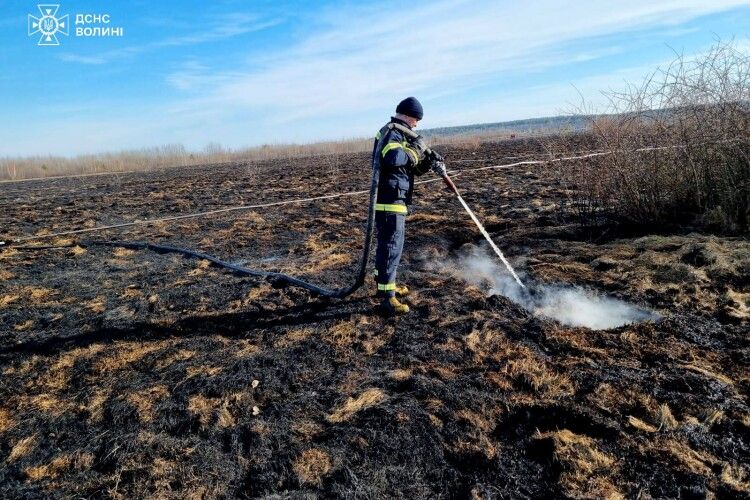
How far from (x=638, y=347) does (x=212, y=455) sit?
3.09 meters

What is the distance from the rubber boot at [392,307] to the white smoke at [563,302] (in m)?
1.15

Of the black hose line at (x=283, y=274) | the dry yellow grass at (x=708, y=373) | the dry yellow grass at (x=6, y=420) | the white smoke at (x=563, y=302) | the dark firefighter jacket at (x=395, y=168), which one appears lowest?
the dry yellow grass at (x=6, y=420)

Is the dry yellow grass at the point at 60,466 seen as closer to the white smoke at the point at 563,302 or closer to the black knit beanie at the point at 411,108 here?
the black knit beanie at the point at 411,108

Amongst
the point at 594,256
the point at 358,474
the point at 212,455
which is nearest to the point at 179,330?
the point at 212,455

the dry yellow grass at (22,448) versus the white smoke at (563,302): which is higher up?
the white smoke at (563,302)

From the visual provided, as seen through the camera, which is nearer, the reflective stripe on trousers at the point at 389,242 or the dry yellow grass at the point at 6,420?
the dry yellow grass at the point at 6,420

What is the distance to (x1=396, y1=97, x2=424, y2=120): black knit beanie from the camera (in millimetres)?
4285

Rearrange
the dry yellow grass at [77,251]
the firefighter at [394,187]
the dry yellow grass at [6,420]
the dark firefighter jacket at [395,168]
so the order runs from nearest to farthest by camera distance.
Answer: the dry yellow grass at [6,420] → the dark firefighter jacket at [395,168] → the firefighter at [394,187] → the dry yellow grass at [77,251]

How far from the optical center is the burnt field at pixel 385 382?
2436mm

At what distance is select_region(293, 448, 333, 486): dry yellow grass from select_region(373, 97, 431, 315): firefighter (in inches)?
78.9

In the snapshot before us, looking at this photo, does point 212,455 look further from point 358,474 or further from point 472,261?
point 472,261

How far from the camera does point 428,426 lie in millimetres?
2771

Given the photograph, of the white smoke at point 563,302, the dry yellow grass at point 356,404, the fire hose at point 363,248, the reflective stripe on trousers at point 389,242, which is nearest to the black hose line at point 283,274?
the fire hose at point 363,248

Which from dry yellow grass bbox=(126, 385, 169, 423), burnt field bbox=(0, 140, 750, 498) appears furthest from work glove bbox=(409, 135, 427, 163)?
dry yellow grass bbox=(126, 385, 169, 423)
